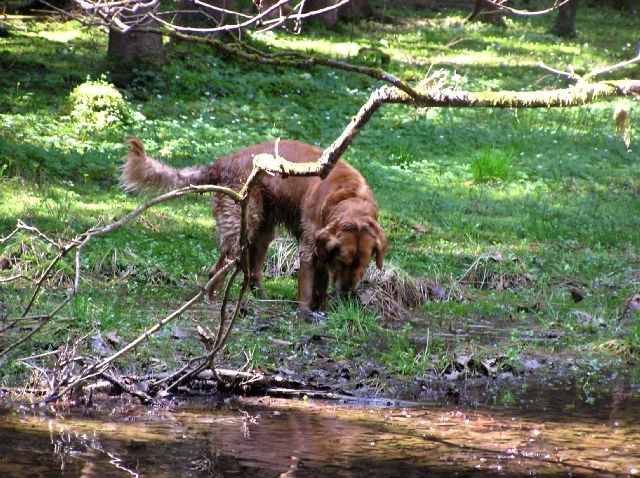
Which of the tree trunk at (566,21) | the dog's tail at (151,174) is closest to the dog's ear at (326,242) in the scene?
the dog's tail at (151,174)

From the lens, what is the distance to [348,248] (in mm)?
8852

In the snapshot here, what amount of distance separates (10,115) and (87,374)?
9.23m

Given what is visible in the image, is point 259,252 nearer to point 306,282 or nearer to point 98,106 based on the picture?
point 306,282

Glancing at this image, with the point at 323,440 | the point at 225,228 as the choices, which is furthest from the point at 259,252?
the point at 323,440

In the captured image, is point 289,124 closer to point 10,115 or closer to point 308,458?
point 10,115

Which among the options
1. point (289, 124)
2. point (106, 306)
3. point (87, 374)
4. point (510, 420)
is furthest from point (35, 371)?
point (289, 124)

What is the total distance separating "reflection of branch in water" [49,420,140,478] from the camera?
16.4ft

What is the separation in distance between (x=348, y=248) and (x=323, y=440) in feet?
11.2

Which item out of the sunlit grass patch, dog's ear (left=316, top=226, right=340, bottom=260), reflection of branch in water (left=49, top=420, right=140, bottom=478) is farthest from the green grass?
reflection of branch in water (left=49, top=420, right=140, bottom=478)

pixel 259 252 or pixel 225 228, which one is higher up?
pixel 225 228

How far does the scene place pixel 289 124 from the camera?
16.2 metres

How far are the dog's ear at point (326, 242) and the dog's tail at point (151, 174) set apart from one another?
1.41 metres

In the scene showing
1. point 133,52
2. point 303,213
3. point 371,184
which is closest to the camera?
point 303,213

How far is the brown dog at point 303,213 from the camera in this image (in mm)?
8914
